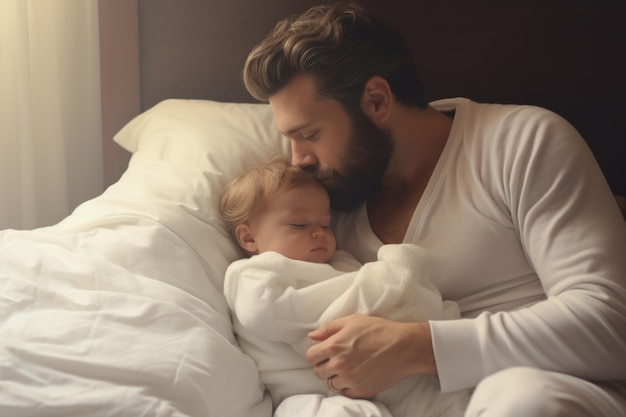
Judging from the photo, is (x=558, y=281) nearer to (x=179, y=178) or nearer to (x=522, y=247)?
(x=522, y=247)

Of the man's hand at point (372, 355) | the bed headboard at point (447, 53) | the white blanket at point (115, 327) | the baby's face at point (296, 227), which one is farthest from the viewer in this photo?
the bed headboard at point (447, 53)

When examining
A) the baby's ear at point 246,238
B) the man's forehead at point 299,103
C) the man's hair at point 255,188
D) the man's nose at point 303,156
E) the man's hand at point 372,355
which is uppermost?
the man's forehead at point 299,103

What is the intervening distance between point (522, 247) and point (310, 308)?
0.40 metres

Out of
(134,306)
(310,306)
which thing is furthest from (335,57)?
(134,306)

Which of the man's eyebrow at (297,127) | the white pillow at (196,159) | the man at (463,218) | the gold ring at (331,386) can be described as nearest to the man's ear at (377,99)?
the man at (463,218)

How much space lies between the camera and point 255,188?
140cm

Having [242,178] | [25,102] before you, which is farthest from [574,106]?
[25,102]

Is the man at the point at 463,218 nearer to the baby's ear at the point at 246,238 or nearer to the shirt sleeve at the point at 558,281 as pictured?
the shirt sleeve at the point at 558,281

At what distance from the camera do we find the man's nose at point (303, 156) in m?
1.46

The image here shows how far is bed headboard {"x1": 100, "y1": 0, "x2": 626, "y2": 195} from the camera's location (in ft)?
5.77

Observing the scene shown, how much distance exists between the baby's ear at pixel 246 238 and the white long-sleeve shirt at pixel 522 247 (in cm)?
23

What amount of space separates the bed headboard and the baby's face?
58cm

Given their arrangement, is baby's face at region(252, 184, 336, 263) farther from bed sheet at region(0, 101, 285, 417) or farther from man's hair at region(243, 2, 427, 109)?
man's hair at region(243, 2, 427, 109)

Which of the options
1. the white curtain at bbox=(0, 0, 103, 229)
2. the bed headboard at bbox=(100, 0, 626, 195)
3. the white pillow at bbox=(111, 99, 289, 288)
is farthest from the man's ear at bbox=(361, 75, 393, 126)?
the white curtain at bbox=(0, 0, 103, 229)
